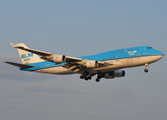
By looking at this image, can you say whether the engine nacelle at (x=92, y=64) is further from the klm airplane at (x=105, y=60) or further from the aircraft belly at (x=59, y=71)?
the aircraft belly at (x=59, y=71)

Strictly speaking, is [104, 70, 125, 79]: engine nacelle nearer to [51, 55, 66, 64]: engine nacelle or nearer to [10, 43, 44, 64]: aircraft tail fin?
[51, 55, 66, 64]: engine nacelle

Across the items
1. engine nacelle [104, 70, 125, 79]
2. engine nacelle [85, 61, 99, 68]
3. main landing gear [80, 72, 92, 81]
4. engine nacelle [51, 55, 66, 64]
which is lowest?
main landing gear [80, 72, 92, 81]

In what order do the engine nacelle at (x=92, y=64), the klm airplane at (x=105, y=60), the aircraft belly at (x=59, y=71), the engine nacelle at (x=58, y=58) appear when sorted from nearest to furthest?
the engine nacelle at (x=58, y=58), the klm airplane at (x=105, y=60), the engine nacelle at (x=92, y=64), the aircraft belly at (x=59, y=71)

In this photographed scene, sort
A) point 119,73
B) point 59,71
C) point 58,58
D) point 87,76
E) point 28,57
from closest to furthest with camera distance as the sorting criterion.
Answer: point 58,58
point 59,71
point 87,76
point 119,73
point 28,57

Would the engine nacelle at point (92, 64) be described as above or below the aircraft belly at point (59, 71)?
above

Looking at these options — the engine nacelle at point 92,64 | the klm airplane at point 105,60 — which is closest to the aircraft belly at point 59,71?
the klm airplane at point 105,60

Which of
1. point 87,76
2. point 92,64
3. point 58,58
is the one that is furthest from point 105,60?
point 58,58

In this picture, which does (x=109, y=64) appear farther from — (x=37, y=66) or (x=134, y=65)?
(x=37, y=66)

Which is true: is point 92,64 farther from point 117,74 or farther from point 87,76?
point 117,74

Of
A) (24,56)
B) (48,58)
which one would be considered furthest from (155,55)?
(24,56)

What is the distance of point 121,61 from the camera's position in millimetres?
45531

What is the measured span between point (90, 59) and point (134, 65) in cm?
831

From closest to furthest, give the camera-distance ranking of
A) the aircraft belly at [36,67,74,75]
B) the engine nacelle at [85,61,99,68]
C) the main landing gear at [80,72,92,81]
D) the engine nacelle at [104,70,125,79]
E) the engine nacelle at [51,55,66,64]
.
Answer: the engine nacelle at [51,55,66,64] < the engine nacelle at [85,61,99,68] < the main landing gear at [80,72,92,81] < the aircraft belly at [36,67,74,75] < the engine nacelle at [104,70,125,79]

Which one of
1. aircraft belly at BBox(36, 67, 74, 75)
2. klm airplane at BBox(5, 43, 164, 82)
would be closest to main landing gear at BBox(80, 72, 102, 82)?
klm airplane at BBox(5, 43, 164, 82)
